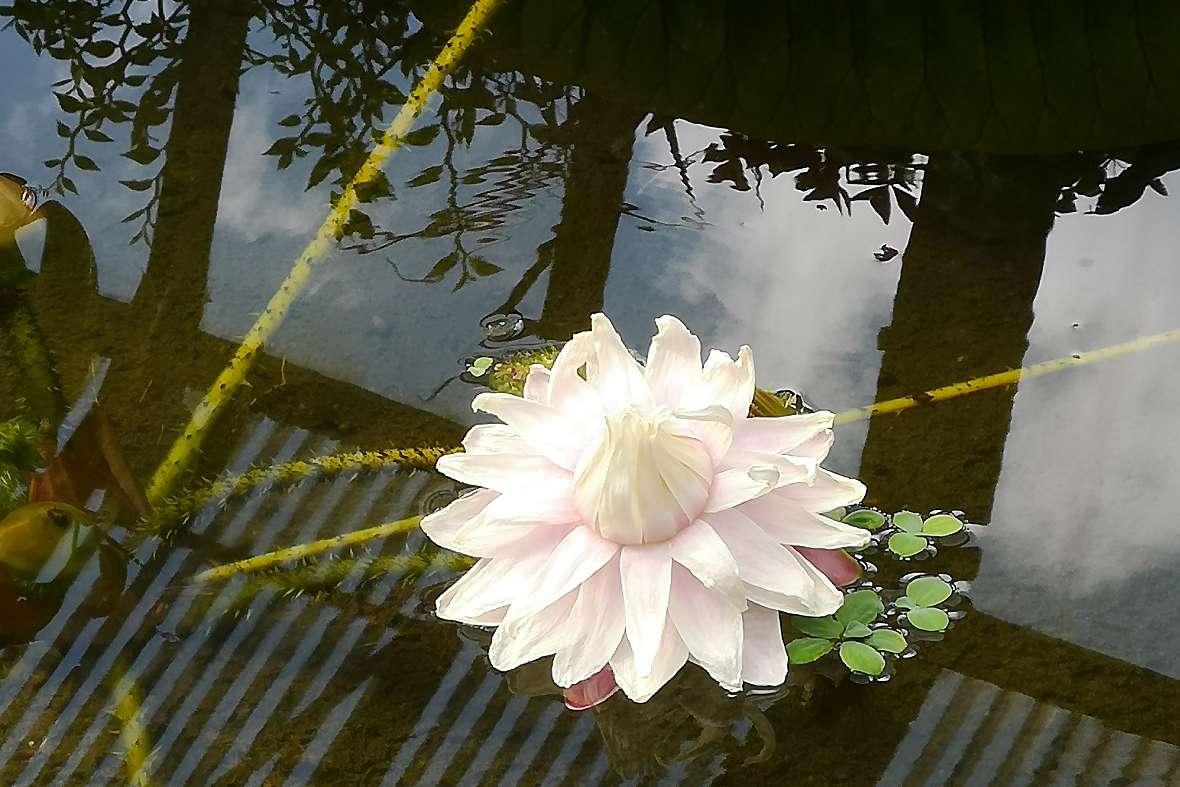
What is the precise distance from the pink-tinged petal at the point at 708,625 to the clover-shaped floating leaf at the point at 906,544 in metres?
0.26

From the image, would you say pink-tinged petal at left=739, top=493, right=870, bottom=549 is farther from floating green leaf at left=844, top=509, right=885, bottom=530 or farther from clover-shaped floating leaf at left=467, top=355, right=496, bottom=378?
clover-shaped floating leaf at left=467, top=355, right=496, bottom=378

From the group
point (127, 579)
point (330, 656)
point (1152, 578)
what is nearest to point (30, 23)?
point (127, 579)

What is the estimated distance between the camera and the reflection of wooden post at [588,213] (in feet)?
4.00

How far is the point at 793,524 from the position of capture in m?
0.80

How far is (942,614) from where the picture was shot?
93 cm

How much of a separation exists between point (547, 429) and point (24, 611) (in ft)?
1.63

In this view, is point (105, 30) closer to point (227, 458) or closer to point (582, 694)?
point (227, 458)

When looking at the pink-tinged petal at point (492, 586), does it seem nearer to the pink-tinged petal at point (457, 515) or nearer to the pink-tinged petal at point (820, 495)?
the pink-tinged petal at point (457, 515)

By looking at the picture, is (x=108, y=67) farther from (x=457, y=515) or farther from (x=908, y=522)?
(x=908, y=522)

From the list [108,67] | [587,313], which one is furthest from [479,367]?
[108,67]

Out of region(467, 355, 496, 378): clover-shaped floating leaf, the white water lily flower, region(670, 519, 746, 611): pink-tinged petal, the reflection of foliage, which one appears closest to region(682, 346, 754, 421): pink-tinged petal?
the white water lily flower

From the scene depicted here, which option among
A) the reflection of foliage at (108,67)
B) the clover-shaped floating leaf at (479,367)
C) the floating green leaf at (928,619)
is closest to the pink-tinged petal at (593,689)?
the floating green leaf at (928,619)

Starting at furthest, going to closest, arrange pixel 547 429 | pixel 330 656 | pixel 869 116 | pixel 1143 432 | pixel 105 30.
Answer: pixel 105 30 < pixel 869 116 < pixel 1143 432 < pixel 330 656 < pixel 547 429

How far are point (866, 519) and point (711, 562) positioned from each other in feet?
0.93
